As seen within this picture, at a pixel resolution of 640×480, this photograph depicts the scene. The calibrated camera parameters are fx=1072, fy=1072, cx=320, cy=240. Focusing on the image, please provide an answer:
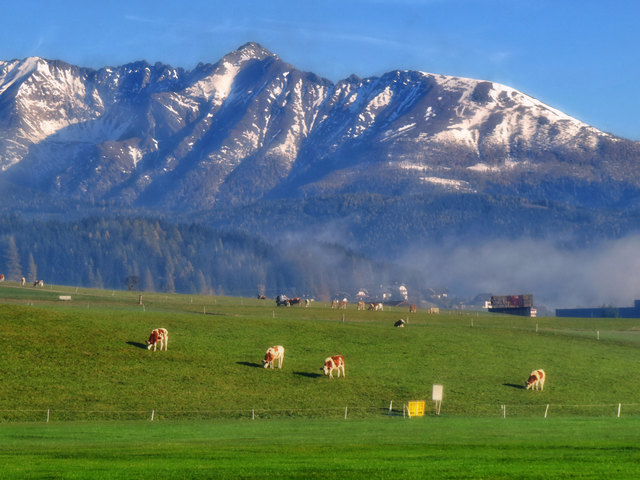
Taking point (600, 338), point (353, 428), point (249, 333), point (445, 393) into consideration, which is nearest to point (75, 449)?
point (353, 428)

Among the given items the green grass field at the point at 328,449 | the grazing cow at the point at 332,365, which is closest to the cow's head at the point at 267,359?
the grazing cow at the point at 332,365

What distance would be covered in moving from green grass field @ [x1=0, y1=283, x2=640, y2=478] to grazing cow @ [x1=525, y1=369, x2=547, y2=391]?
1.46m

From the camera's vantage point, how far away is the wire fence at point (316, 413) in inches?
2953

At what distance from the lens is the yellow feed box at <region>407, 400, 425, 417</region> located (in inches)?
3182

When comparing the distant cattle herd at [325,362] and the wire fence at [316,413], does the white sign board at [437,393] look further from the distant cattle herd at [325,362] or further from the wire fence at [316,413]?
the distant cattle herd at [325,362]

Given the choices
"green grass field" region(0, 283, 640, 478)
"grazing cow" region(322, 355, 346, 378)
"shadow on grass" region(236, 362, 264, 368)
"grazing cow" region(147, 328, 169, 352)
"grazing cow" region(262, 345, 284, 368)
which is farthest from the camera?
"grazing cow" region(147, 328, 169, 352)

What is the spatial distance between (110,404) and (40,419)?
6799mm

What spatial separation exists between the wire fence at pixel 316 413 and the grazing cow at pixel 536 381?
336 inches

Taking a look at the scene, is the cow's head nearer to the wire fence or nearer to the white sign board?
the wire fence

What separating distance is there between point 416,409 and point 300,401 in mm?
9714

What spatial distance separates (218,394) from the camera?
86.4 m

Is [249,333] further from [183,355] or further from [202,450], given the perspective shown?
[202,450]

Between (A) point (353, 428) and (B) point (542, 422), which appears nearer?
(A) point (353, 428)

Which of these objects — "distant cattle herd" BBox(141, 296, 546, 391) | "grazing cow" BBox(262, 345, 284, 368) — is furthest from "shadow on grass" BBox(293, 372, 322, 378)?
"grazing cow" BBox(262, 345, 284, 368)
